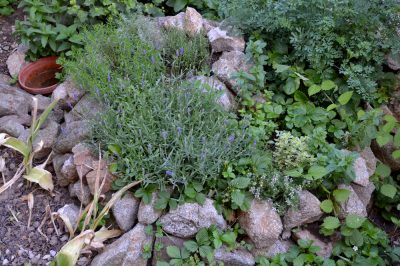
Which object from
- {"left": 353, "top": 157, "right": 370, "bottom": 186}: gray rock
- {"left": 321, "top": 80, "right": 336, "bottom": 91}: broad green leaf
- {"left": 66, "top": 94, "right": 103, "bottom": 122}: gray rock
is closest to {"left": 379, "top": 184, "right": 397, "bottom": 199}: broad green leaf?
{"left": 353, "top": 157, "right": 370, "bottom": 186}: gray rock

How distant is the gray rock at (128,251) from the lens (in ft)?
9.92

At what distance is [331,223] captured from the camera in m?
3.17

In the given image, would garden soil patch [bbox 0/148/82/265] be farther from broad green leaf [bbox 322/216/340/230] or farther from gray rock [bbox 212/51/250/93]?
broad green leaf [bbox 322/216/340/230]

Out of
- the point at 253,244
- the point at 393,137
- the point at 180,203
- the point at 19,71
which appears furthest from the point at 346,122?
the point at 19,71

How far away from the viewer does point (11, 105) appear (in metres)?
3.90

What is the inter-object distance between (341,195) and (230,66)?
128cm

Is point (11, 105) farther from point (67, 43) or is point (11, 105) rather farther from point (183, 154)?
point (183, 154)

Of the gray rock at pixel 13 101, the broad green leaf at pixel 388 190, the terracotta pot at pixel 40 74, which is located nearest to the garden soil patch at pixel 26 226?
the gray rock at pixel 13 101

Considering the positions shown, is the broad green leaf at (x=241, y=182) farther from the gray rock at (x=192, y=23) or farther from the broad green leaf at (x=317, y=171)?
the gray rock at (x=192, y=23)

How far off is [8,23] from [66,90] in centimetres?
153

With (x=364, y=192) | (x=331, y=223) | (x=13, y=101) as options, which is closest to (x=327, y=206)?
(x=331, y=223)

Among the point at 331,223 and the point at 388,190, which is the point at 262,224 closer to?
the point at 331,223

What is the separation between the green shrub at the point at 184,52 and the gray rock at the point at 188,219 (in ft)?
Answer: 3.79

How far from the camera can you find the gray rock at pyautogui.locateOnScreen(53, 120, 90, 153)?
11.3 feet
